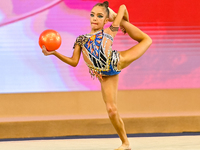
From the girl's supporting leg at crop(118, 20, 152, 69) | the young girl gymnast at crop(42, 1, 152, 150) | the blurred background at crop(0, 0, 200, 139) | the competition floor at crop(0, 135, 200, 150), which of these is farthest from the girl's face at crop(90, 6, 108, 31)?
the blurred background at crop(0, 0, 200, 139)

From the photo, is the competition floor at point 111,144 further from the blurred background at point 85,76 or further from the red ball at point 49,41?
the red ball at point 49,41

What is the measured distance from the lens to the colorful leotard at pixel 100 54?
105 inches

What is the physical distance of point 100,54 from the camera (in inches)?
105

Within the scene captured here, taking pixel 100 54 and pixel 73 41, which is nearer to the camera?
pixel 100 54

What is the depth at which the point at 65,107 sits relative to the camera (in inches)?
173

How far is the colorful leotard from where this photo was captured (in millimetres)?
2674

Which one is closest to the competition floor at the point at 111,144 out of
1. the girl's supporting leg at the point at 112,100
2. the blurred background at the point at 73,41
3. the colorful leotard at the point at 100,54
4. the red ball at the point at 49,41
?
the girl's supporting leg at the point at 112,100

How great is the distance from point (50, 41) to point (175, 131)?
2286 millimetres

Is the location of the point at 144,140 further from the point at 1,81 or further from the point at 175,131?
the point at 1,81

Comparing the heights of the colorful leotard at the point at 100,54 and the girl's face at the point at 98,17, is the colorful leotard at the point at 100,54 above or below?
below

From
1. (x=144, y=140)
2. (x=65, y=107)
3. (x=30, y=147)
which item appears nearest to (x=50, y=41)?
(x=30, y=147)

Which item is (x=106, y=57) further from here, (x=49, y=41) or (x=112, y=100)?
(x=49, y=41)

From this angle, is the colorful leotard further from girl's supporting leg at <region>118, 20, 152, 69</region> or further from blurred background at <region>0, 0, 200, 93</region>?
blurred background at <region>0, 0, 200, 93</region>

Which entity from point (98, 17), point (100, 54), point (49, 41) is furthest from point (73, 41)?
point (49, 41)
